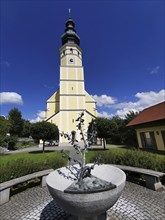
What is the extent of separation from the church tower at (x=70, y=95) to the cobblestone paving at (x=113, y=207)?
18491mm

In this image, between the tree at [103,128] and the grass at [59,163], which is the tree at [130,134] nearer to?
the tree at [103,128]

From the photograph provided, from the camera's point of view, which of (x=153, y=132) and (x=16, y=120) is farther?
(x=16, y=120)

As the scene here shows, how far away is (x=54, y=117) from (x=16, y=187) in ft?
63.0

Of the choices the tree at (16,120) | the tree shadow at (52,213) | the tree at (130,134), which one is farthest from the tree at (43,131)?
the tree at (16,120)

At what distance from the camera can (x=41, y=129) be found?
16.4 meters

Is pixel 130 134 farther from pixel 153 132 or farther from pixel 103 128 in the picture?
pixel 153 132

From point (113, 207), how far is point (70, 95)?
22.4m

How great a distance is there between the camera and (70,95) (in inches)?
989

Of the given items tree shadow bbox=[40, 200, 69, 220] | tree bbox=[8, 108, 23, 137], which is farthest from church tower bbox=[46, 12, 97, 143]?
tree shadow bbox=[40, 200, 69, 220]

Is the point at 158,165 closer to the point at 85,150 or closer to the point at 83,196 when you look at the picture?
the point at 85,150

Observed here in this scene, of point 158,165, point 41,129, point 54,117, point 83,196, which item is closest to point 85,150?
point 83,196

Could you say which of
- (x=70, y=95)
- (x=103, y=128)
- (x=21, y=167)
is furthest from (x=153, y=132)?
(x=70, y=95)

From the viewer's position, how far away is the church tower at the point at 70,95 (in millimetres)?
24156

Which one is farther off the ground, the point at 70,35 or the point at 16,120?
the point at 70,35
